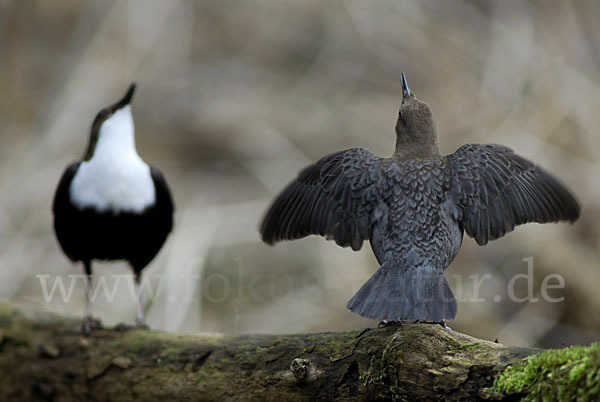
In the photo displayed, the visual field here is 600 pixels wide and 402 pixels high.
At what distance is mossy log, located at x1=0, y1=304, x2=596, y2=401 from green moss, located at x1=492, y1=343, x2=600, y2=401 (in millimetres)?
41

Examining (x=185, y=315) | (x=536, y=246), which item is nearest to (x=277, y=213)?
(x=185, y=315)

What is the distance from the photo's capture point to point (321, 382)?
281 cm

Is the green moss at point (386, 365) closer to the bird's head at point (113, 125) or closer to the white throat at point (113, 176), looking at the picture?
the white throat at point (113, 176)

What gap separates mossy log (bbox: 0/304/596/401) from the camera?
98.3 inches

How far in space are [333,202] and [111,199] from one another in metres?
1.59

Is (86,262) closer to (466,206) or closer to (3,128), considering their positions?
(466,206)

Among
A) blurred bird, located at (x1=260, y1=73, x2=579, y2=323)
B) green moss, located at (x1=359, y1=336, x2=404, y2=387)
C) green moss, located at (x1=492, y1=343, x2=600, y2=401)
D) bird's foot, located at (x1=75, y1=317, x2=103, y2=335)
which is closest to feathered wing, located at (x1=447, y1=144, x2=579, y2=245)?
blurred bird, located at (x1=260, y1=73, x2=579, y2=323)

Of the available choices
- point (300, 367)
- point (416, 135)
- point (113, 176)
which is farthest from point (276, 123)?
point (300, 367)

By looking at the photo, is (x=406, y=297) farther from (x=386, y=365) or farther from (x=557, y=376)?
(x=557, y=376)

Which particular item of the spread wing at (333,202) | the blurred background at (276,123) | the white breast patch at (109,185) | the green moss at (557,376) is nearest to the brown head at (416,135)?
the spread wing at (333,202)

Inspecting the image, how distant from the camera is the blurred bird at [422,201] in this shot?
9.86 ft

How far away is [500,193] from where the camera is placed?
3127 millimetres

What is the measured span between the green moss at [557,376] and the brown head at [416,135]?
130cm

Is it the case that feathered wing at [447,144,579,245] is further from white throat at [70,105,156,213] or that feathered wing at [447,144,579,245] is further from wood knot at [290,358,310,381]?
white throat at [70,105,156,213]
